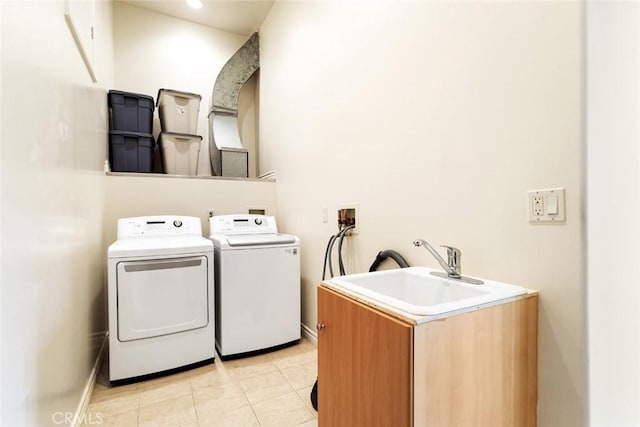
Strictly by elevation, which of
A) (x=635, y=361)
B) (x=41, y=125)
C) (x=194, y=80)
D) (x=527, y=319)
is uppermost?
(x=194, y=80)

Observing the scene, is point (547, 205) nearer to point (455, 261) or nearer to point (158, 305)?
point (455, 261)

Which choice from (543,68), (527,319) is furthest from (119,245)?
(543,68)

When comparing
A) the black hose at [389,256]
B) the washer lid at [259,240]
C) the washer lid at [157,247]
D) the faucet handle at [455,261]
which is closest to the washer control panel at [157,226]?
the washer lid at [157,247]

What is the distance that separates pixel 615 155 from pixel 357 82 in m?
1.38

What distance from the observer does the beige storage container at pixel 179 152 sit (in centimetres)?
313

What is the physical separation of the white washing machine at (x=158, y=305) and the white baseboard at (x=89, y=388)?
4.8 inches

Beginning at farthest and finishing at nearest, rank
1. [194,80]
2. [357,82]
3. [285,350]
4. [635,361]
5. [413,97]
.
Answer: [194,80], [285,350], [357,82], [413,97], [635,361]

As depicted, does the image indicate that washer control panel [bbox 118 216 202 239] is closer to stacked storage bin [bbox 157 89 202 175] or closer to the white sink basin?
stacked storage bin [bbox 157 89 202 175]

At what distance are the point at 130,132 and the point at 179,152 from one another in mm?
483

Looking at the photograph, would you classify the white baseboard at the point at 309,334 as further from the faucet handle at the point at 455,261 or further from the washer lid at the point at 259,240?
the faucet handle at the point at 455,261

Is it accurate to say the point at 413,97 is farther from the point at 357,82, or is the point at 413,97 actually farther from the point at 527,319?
the point at 527,319

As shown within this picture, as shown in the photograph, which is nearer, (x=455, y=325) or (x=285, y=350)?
(x=455, y=325)

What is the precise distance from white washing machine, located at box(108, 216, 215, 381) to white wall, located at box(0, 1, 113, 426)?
18cm

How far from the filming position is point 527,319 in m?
1.04
